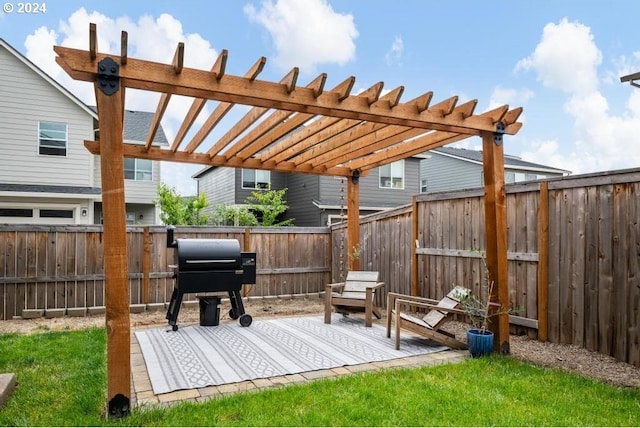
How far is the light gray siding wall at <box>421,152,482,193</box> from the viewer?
17141 mm

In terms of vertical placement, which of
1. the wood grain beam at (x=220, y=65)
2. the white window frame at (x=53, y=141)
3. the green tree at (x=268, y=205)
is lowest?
the green tree at (x=268, y=205)

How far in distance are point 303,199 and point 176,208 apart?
435 centimetres

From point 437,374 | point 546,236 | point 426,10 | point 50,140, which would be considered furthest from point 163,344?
point 50,140

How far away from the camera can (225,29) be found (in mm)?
8656

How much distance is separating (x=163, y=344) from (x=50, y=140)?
8486mm

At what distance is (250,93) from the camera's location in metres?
3.09

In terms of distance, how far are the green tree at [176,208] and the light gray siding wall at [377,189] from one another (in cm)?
409

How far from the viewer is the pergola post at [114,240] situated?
8.90 ft

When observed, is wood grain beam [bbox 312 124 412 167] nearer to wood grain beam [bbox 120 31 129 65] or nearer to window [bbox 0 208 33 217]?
wood grain beam [bbox 120 31 129 65]

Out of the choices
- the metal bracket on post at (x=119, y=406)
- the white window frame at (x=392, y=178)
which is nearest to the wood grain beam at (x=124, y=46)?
the metal bracket on post at (x=119, y=406)

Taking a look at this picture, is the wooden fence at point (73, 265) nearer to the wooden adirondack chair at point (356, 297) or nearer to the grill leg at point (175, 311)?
the grill leg at point (175, 311)

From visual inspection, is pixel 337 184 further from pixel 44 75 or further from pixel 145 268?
pixel 44 75

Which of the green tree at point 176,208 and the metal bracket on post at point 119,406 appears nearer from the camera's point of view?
the metal bracket on post at point 119,406

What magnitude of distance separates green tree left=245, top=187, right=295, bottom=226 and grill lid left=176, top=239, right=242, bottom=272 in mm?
7877
